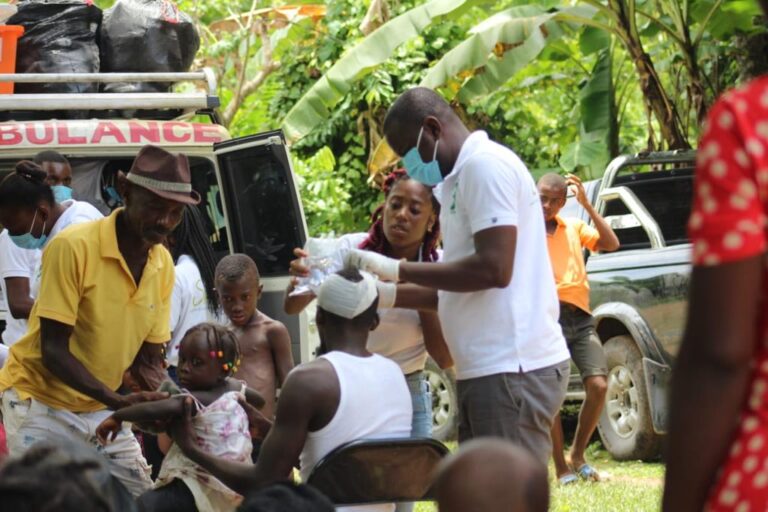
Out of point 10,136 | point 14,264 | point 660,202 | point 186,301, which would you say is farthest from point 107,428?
point 660,202

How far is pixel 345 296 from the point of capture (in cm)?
421

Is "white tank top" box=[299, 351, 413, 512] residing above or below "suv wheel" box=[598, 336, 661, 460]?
above

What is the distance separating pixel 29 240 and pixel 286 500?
341 cm

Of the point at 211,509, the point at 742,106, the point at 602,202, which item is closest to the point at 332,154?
the point at 602,202

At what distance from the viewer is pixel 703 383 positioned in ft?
6.84

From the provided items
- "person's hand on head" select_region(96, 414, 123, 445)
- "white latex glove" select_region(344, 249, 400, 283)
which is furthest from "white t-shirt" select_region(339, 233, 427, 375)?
"person's hand on head" select_region(96, 414, 123, 445)

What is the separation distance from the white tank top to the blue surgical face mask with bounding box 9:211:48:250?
229 cm

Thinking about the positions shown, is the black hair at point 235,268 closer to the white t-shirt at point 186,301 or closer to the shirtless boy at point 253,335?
the shirtless boy at point 253,335

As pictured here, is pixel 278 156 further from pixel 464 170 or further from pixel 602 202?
pixel 464 170

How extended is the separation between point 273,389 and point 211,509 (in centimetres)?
141

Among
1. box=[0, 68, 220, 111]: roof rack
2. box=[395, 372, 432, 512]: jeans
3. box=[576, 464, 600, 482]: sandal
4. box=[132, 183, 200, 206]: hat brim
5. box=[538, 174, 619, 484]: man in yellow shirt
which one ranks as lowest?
box=[576, 464, 600, 482]: sandal

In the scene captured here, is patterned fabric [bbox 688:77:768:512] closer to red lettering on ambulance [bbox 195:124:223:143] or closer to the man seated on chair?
the man seated on chair

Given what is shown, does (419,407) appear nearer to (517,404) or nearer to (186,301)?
(517,404)

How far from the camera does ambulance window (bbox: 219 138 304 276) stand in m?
8.46
